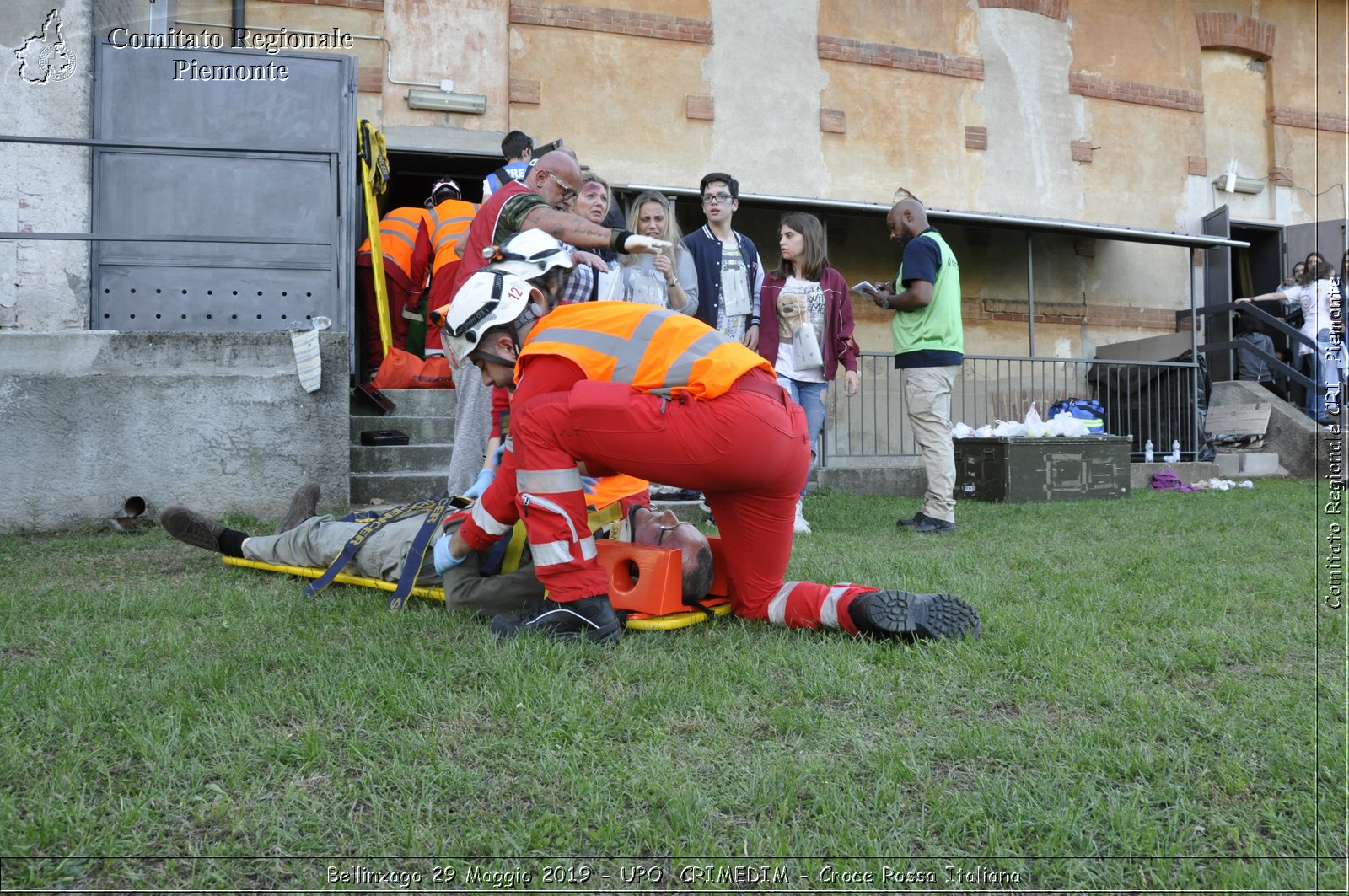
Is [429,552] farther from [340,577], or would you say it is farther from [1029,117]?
[1029,117]

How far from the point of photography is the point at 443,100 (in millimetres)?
10672

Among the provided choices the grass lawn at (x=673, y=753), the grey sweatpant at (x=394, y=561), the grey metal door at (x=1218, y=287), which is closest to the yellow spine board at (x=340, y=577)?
the grey sweatpant at (x=394, y=561)

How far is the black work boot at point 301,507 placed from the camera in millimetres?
4941

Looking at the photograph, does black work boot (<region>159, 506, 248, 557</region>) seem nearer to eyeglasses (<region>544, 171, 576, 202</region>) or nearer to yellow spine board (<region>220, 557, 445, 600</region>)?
yellow spine board (<region>220, 557, 445, 600</region>)

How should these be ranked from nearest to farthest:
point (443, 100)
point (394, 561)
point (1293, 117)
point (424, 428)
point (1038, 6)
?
point (394, 561), point (424, 428), point (443, 100), point (1038, 6), point (1293, 117)

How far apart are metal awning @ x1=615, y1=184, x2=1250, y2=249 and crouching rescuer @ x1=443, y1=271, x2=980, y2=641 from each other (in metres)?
7.66

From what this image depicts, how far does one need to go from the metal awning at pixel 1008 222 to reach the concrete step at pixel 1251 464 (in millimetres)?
2706

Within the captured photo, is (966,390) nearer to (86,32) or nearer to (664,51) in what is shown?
(664,51)

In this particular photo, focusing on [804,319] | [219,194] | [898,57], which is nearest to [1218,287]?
[898,57]

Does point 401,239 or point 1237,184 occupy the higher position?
point 1237,184

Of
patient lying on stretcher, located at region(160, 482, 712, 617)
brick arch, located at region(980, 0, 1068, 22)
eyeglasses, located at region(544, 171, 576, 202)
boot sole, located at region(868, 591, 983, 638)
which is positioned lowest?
boot sole, located at region(868, 591, 983, 638)

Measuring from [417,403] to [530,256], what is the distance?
460cm

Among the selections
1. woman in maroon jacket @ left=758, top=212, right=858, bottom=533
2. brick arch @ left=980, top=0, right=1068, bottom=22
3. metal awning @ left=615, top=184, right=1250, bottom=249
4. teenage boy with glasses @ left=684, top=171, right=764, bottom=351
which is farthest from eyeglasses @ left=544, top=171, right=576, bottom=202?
brick arch @ left=980, top=0, right=1068, bottom=22

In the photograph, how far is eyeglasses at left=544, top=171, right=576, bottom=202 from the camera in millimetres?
5121
